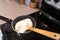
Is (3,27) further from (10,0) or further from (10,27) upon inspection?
(10,0)

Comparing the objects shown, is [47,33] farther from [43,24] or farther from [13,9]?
[13,9]

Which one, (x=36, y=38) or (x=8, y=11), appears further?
(x=8, y=11)

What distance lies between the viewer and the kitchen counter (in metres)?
1.07

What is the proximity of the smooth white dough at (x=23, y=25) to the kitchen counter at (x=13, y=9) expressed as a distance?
0.61 feet

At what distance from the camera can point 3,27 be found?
0.86 meters

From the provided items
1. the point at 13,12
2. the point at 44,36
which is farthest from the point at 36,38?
the point at 13,12

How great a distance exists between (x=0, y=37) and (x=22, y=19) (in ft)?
0.61

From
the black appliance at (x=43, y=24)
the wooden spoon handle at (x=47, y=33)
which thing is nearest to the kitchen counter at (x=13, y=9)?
the black appliance at (x=43, y=24)

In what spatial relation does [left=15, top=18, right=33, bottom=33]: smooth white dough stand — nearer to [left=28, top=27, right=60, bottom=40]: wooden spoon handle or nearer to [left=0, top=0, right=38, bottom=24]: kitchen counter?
[left=28, top=27, right=60, bottom=40]: wooden spoon handle

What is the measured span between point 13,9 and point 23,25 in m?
0.35

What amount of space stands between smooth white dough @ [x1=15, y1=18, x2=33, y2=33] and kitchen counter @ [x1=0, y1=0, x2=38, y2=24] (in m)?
0.19

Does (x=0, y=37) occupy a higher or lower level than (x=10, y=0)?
lower

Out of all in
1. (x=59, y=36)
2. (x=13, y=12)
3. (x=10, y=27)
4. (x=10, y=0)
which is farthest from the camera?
(x=10, y=0)

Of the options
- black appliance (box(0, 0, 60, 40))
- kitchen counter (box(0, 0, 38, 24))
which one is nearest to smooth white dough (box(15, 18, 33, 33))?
black appliance (box(0, 0, 60, 40))
